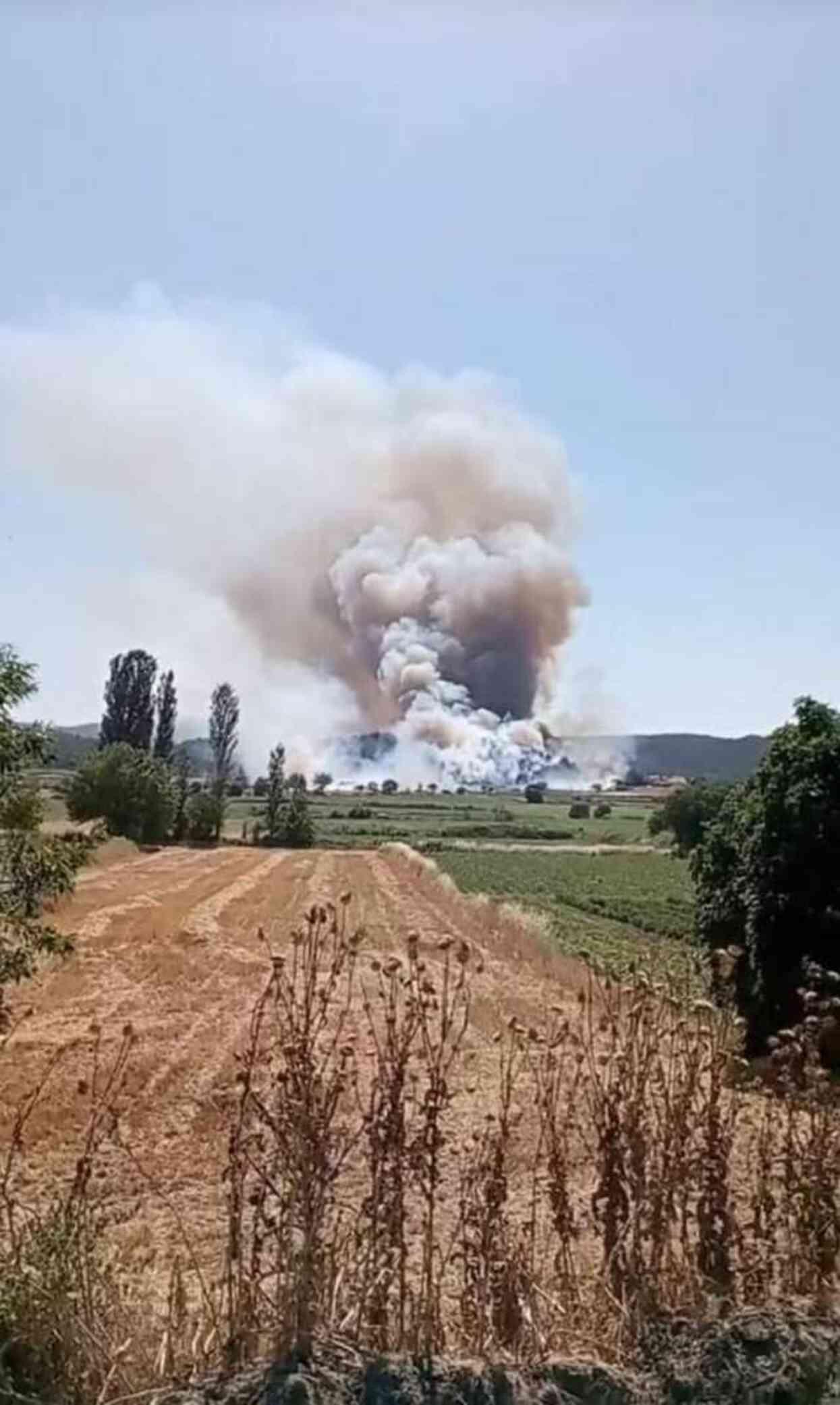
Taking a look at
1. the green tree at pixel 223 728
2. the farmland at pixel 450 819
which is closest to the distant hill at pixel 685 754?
the farmland at pixel 450 819

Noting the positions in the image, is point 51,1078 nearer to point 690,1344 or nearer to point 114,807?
point 690,1344

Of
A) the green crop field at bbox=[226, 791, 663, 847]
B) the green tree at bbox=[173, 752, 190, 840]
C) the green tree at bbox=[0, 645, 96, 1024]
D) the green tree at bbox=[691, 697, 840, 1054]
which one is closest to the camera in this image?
the green tree at bbox=[0, 645, 96, 1024]

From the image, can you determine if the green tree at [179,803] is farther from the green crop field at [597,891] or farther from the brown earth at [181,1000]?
the brown earth at [181,1000]

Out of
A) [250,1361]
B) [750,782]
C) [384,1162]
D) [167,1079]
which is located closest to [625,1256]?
[384,1162]

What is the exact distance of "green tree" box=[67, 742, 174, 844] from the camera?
198ft

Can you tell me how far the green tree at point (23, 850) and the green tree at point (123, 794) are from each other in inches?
2018

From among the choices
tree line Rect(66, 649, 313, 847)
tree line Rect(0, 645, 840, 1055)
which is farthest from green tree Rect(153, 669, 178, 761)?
tree line Rect(0, 645, 840, 1055)

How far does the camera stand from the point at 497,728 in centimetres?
13925

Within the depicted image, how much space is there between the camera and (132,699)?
265 feet

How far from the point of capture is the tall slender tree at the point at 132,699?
3152 inches

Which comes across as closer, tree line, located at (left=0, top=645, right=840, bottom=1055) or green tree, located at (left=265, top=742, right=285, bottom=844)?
tree line, located at (left=0, top=645, right=840, bottom=1055)

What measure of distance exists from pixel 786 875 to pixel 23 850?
7509 mm

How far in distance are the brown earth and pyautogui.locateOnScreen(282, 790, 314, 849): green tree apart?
29230 millimetres

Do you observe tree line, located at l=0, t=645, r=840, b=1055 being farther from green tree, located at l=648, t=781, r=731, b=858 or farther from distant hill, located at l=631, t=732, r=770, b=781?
distant hill, located at l=631, t=732, r=770, b=781
